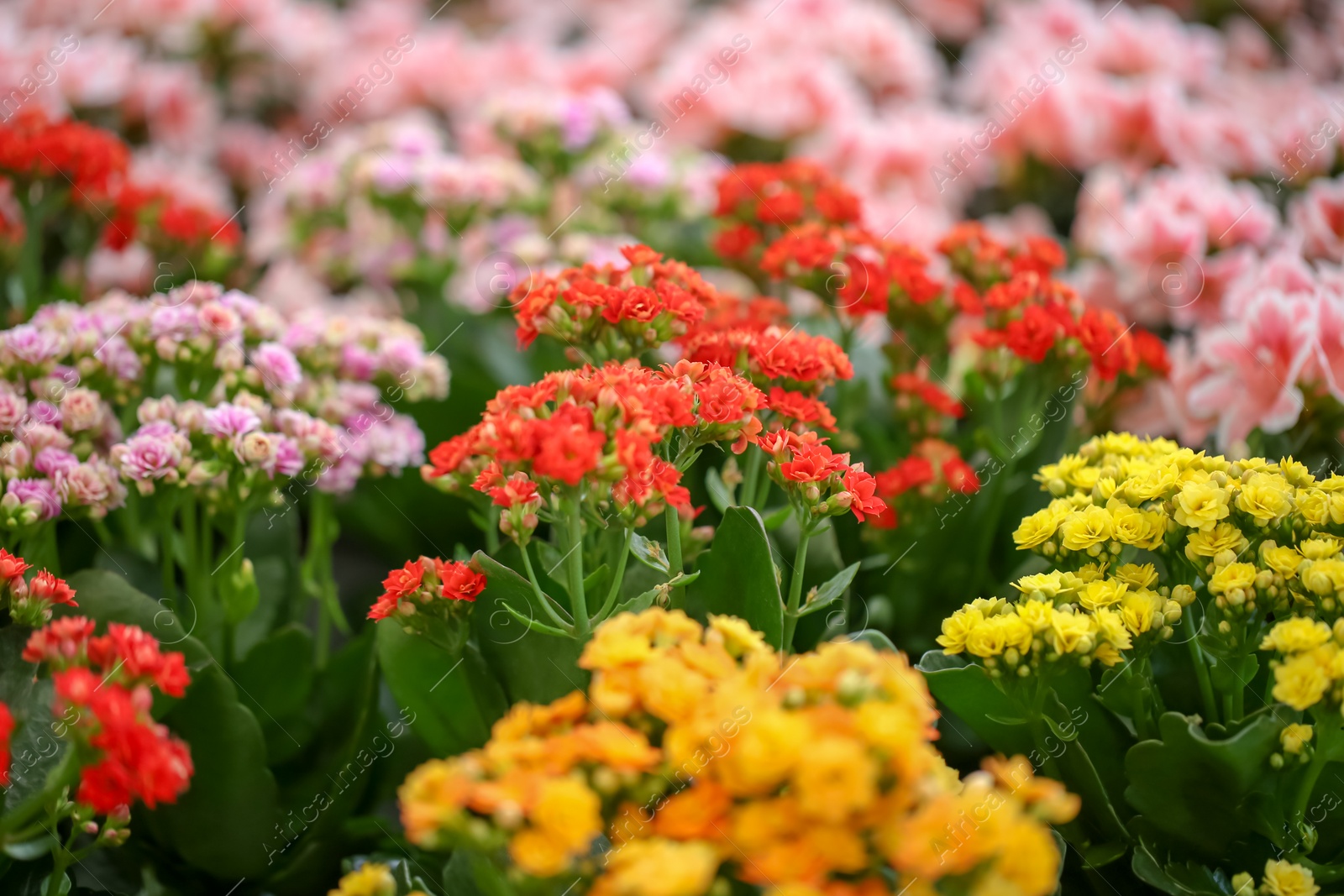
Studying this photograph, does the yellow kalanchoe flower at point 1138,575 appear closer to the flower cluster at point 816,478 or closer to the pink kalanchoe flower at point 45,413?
the flower cluster at point 816,478

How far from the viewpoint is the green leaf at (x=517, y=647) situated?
1.97 ft

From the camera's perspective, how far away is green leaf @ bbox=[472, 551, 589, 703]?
601 mm

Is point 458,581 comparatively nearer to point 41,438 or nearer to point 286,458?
point 286,458

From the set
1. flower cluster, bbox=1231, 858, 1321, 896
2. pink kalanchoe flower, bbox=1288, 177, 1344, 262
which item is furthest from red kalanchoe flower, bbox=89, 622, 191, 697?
pink kalanchoe flower, bbox=1288, 177, 1344, 262

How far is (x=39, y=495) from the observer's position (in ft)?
2.12

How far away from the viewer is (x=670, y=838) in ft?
1.28

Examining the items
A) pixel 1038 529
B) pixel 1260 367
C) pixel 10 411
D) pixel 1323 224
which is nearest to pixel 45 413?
pixel 10 411

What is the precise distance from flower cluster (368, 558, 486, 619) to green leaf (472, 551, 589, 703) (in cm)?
1

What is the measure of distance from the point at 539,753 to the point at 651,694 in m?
0.05

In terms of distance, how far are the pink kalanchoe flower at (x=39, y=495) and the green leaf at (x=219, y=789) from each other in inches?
5.7

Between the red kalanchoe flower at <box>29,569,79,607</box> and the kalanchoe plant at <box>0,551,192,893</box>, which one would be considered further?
the red kalanchoe flower at <box>29,569,79,607</box>

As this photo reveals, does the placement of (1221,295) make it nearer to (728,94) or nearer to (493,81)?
(728,94)

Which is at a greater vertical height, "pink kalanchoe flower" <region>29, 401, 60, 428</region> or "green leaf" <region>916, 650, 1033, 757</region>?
"pink kalanchoe flower" <region>29, 401, 60, 428</region>

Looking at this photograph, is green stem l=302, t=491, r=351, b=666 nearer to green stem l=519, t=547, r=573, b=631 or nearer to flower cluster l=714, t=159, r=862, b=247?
green stem l=519, t=547, r=573, b=631
